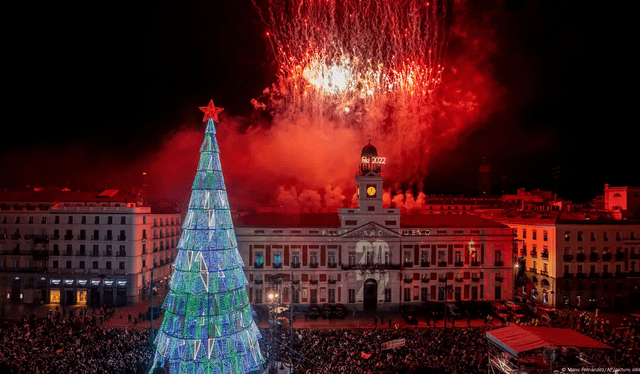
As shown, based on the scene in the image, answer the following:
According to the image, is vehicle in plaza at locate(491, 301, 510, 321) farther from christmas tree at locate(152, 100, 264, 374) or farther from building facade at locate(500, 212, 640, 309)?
christmas tree at locate(152, 100, 264, 374)

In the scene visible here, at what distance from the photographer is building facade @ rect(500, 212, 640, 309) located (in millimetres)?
50938

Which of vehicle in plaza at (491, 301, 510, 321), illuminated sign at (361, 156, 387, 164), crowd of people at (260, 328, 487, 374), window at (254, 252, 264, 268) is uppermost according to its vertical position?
illuminated sign at (361, 156, 387, 164)

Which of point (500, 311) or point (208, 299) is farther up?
point (208, 299)

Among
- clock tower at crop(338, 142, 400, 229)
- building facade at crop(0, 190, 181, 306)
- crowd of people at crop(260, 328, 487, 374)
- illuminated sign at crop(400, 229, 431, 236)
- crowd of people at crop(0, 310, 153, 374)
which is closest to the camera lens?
crowd of people at crop(0, 310, 153, 374)

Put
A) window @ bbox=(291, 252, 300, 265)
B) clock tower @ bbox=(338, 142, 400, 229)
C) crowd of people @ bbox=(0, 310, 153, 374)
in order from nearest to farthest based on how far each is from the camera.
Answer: crowd of people @ bbox=(0, 310, 153, 374) < window @ bbox=(291, 252, 300, 265) < clock tower @ bbox=(338, 142, 400, 229)

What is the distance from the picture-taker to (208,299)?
24.8 m

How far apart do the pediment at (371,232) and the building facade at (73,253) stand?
24.2 metres

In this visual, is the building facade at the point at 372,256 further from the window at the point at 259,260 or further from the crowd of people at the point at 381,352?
the crowd of people at the point at 381,352

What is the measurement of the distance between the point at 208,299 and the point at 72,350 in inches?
458

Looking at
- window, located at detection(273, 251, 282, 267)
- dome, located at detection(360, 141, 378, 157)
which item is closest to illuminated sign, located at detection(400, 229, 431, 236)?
dome, located at detection(360, 141, 378, 157)

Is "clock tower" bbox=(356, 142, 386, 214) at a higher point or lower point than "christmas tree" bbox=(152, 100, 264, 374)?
higher

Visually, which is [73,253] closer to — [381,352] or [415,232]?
[381,352]

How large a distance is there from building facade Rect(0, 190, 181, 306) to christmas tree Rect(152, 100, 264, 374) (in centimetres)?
2822

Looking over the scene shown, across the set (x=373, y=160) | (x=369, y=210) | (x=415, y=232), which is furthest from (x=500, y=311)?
(x=373, y=160)
